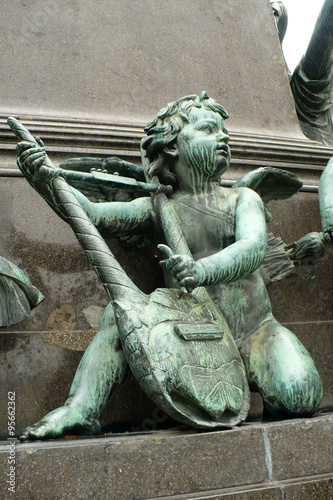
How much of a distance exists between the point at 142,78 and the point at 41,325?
2399mm

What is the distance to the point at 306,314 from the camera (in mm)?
4570

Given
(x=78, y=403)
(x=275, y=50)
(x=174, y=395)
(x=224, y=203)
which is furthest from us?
(x=275, y=50)

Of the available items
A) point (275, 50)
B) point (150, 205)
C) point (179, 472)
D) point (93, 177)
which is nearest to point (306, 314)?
point (150, 205)

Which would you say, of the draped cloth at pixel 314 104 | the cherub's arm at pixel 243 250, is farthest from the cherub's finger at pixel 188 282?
the draped cloth at pixel 314 104

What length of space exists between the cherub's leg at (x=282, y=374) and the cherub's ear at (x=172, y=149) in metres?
1.25

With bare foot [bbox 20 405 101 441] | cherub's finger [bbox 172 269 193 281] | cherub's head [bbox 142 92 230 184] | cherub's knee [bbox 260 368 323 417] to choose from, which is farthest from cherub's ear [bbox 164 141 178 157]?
bare foot [bbox 20 405 101 441]

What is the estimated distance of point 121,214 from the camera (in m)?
3.77

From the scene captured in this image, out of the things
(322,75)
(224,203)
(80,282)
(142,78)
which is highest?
(322,75)

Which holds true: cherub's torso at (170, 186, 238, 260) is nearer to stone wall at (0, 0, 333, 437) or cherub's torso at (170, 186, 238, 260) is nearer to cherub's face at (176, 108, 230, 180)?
cherub's face at (176, 108, 230, 180)

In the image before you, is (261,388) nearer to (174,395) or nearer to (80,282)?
(174,395)

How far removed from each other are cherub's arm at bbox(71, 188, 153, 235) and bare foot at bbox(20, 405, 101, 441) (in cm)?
117

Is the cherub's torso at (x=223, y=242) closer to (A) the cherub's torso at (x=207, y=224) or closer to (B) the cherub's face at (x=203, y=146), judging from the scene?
(A) the cherub's torso at (x=207, y=224)

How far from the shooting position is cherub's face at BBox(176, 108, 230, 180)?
378 centimetres

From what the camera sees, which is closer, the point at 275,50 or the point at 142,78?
the point at 142,78
